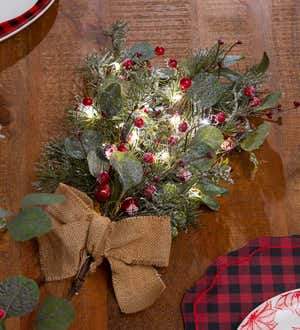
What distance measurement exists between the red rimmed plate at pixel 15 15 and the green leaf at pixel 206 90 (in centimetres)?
36

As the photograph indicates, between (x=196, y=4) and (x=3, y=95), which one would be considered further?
(x=196, y=4)

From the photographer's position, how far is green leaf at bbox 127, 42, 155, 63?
4.23 ft

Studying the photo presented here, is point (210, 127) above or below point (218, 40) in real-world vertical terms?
below

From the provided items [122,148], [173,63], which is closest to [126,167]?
[122,148]

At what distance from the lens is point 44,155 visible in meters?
1.26

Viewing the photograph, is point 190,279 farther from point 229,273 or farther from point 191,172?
point 191,172

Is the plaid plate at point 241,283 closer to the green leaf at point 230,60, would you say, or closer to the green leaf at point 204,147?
the green leaf at point 204,147

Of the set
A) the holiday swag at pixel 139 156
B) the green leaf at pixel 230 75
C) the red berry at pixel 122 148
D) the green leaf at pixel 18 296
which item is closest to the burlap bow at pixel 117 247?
the holiday swag at pixel 139 156

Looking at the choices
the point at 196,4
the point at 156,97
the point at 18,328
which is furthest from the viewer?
the point at 196,4

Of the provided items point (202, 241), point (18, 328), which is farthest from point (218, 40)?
point (18, 328)

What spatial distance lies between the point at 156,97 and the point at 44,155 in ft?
0.76

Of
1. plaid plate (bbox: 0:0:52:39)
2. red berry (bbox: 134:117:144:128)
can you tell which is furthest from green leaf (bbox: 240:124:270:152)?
plaid plate (bbox: 0:0:52:39)

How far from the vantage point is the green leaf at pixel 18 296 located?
3.09 ft

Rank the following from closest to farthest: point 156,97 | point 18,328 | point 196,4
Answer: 1. point 18,328
2. point 156,97
3. point 196,4
